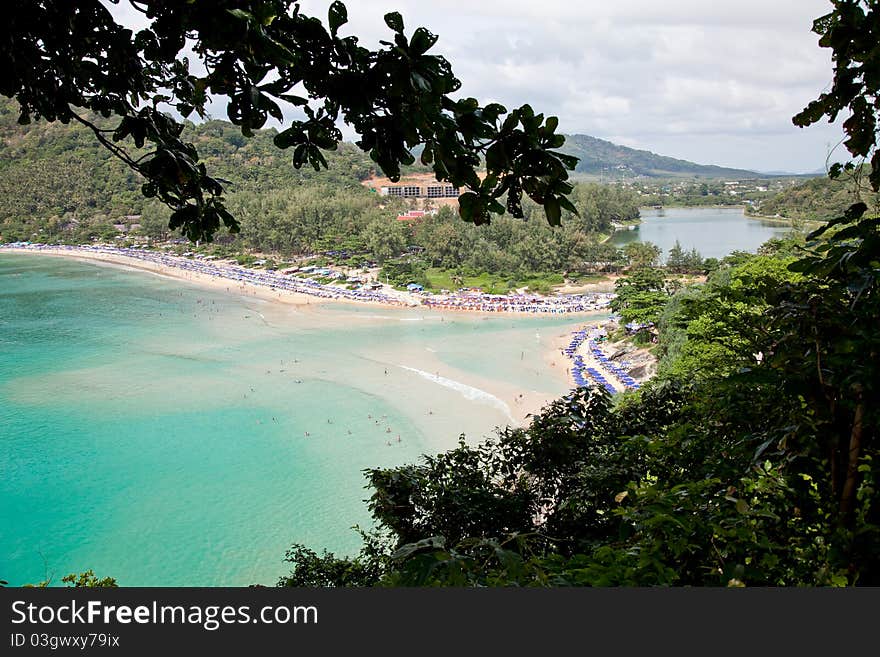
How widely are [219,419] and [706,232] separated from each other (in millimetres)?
49603

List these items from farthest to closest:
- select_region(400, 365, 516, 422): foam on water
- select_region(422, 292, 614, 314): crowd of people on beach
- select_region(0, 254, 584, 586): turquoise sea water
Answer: select_region(422, 292, 614, 314): crowd of people on beach < select_region(400, 365, 516, 422): foam on water < select_region(0, 254, 584, 586): turquoise sea water

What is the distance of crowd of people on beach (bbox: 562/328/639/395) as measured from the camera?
697 inches

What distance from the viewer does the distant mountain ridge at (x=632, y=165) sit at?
15962 cm

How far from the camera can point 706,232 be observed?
54.0m

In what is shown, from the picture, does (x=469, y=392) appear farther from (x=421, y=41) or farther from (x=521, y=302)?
(x=421, y=41)

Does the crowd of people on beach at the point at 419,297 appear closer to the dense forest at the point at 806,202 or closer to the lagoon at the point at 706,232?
the dense forest at the point at 806,202

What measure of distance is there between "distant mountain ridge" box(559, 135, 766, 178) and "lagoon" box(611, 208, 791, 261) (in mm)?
83646

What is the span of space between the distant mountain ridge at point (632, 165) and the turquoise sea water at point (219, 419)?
13765cm

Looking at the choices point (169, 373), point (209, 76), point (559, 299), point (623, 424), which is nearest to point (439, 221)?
point (559, 299)

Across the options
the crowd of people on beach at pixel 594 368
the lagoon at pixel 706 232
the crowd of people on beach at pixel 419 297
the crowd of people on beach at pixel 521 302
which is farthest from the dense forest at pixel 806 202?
the crowd of people on beach at pixel 594 368

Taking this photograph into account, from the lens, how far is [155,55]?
1705 millimetres

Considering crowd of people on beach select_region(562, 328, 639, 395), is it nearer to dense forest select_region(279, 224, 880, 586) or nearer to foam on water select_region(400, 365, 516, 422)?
foam on water select_region(400, 365, 516, 422)

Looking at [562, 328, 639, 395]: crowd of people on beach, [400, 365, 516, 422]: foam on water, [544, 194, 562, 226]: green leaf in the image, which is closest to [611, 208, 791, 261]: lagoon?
[562, 328, 639, 395]: crowd of people on beach

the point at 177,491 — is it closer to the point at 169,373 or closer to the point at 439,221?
the point at 169,373
